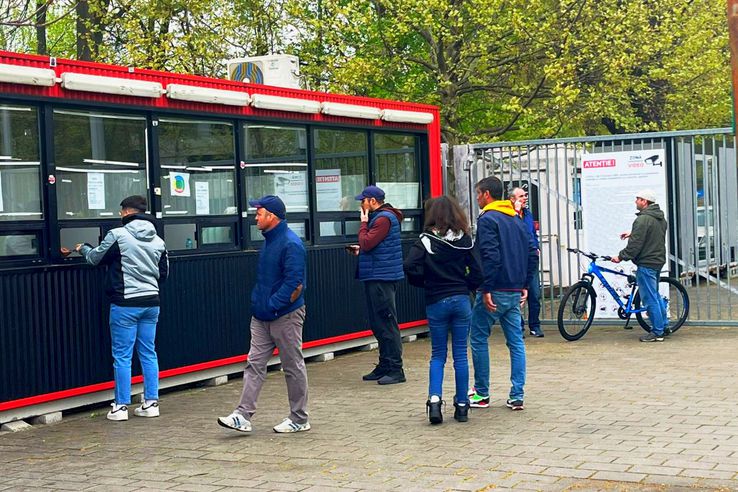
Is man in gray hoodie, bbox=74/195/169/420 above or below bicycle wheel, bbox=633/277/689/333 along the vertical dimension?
above

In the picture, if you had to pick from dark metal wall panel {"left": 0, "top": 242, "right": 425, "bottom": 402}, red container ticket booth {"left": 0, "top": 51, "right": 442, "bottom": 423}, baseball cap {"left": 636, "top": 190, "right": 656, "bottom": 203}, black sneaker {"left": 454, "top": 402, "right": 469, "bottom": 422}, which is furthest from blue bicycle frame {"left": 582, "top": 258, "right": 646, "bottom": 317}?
black sneaker {"left": 454, "top": 402, "right": 469, "bottom": 422}

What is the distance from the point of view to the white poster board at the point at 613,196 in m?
14.6

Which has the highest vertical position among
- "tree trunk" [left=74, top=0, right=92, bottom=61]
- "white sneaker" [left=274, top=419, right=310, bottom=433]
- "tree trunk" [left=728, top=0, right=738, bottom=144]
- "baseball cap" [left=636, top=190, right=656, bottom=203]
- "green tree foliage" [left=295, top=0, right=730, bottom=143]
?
"tree trunk" [left=74, top=0, right=92, bottom=61]

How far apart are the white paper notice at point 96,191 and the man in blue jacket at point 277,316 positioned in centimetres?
214

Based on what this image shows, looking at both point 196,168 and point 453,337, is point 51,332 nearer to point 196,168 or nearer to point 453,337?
point 196,168

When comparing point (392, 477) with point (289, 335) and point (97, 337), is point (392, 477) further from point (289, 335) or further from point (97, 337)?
point (97, 337)

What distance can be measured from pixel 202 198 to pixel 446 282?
3427 millimetres

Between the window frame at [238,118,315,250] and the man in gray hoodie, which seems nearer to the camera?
the man in gray hoodie

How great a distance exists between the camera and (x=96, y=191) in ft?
32.8

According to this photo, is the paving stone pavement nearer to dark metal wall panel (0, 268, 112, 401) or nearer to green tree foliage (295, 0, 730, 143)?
dark metal wall panel (0, 268, 112, 401)

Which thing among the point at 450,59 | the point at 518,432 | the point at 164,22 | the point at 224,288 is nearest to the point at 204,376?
the point at 224,288

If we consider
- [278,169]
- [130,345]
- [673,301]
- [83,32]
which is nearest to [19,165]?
[130,345]

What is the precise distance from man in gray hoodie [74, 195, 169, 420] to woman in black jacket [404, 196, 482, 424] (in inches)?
85.4

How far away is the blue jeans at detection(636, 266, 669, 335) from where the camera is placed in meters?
13.6
